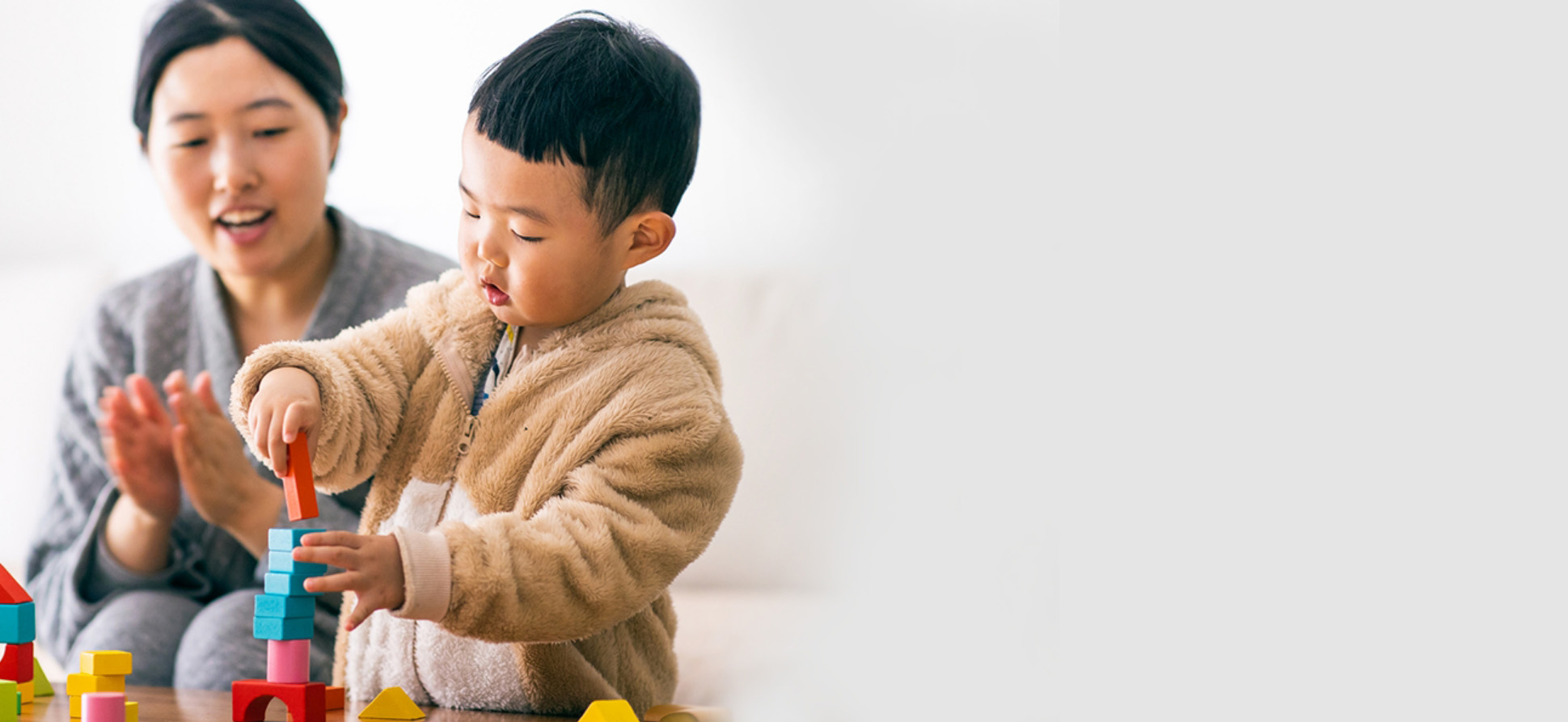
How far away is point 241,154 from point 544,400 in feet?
→ 1.93

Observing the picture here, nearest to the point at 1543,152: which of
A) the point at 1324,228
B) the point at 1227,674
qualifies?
the point at 1324,228

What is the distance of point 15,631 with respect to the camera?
607 millimetres

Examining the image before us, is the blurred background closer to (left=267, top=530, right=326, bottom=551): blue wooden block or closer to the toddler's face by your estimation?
the toddler's face

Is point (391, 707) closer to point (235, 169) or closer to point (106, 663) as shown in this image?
A: point (106, 663)

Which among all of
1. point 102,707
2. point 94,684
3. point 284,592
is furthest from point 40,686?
point 284,592

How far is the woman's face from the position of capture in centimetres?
110

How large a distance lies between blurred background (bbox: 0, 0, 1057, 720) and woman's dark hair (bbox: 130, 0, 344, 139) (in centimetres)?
5

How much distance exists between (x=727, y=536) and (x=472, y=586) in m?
0.51

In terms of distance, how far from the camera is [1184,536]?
2.36 feet

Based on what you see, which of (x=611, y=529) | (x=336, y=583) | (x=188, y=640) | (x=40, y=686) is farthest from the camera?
(x=188, y=640)

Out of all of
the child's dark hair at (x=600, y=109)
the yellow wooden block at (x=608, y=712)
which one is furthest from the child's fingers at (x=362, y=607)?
the child's dark hair at (x=600, y=109)

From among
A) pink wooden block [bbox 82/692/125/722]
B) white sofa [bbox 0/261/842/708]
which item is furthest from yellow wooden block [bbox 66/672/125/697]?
white sofa [bbox 0/261/842/708]

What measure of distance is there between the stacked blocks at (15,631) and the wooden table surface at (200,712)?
4cm

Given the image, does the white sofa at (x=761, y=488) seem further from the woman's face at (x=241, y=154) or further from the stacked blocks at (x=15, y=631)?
the stacked blocks at (x=15, y=631)
